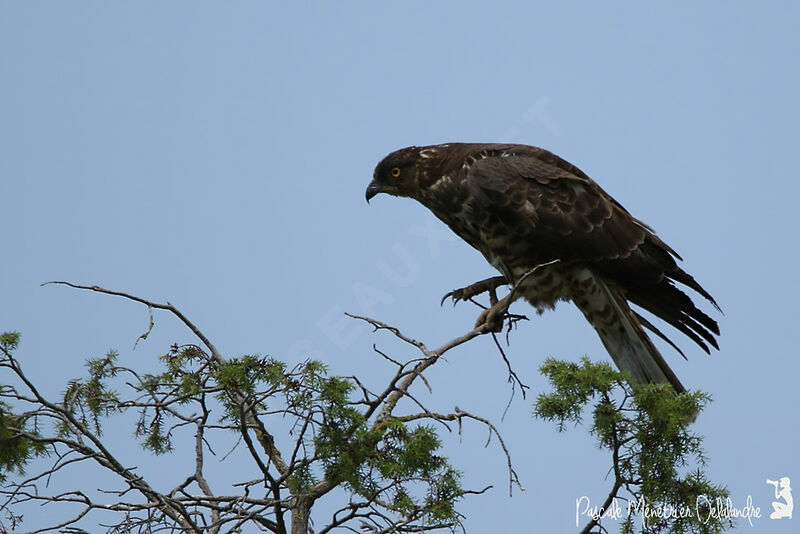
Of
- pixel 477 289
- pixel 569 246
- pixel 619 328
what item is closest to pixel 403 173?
pixel 477 289

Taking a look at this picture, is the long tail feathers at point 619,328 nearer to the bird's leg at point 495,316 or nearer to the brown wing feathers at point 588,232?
the brown wing feathers at point 588,232

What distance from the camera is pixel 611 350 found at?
6.75m

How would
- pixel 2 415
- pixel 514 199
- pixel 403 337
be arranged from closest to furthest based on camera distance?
pixel 2 415, pixel 403 337, pixel 514 199

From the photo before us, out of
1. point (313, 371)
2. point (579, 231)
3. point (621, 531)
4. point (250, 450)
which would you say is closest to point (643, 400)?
point (621, 531)

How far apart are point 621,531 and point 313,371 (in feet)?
5.37

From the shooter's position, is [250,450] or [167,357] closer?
[250,450]

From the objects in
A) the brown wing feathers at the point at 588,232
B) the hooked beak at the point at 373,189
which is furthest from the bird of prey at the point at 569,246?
the hooked beak at the point at 373,189

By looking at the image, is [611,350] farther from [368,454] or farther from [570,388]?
[368,454]

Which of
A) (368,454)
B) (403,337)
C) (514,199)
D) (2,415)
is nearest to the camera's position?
(368,454)

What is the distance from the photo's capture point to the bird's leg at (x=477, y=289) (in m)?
6.92

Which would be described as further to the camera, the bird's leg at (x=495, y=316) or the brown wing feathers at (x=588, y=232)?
the brown wing feathers at (x=588, y=232)

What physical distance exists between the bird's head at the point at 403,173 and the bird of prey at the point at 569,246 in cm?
14

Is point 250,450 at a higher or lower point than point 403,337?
lower

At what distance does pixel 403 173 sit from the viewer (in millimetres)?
7180
